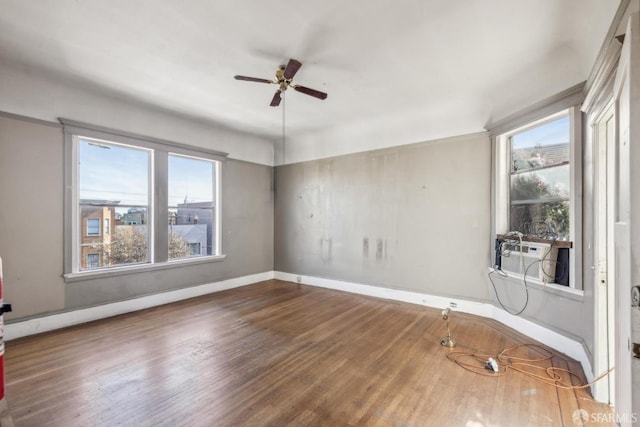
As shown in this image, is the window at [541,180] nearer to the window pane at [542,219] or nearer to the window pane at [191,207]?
the window pane at [542,219]

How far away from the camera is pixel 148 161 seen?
421 centimetres

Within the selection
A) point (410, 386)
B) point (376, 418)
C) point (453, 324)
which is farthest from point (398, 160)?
point (376, 418)

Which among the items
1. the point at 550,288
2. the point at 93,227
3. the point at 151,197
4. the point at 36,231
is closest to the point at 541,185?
the point at 550,288

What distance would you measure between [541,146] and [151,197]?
5343mm

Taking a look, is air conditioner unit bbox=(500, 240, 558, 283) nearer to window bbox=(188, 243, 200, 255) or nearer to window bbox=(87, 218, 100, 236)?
window bbox=(188, 243, 200, 255)

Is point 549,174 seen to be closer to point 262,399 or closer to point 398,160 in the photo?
point 398,160

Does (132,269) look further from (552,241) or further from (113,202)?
(552,241)

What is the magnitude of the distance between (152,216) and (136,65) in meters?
2.19

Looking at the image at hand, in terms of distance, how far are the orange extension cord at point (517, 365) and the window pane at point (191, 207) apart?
167 inches

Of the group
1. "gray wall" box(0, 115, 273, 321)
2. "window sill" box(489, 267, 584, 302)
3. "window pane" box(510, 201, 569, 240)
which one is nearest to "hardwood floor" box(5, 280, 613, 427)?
"gray wall" box(0, 115, 273, 321)

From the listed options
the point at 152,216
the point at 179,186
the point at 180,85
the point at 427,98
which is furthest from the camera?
the point at 179,186

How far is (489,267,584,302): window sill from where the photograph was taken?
2521mm

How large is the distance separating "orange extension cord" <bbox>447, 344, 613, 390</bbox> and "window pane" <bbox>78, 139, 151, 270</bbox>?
4.46 m

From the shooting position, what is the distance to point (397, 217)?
14.6ft
